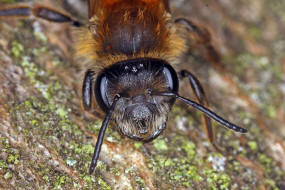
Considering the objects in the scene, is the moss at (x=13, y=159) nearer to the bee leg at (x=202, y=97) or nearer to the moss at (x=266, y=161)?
the bee leg at (x=202, y=97)

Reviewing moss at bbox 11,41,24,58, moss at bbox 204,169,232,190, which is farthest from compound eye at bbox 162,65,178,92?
moss at bbox 11,41,24,58

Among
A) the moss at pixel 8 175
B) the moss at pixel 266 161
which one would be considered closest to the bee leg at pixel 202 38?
the moss at pixel 266 161

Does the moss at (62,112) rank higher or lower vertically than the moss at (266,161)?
higher

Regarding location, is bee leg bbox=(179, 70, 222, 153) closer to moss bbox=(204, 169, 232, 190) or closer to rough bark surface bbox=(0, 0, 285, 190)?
rough bark surface bbox=(0, 0, 285, 190)

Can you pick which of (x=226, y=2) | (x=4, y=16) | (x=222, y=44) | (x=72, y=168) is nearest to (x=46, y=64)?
(x=4, y=16)

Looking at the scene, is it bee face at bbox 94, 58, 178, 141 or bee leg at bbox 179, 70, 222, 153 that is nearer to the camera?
bee face at bbox 94, 58, 178, 141

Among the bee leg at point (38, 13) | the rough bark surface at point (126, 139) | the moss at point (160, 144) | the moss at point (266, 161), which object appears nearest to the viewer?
the rough bark surface at point (126, 139)

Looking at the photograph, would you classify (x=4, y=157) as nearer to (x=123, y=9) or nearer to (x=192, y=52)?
(x=123, y=9)

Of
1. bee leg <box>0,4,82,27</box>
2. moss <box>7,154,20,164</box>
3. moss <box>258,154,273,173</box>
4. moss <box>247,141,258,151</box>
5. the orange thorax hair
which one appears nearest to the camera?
moss <box>7,154,20,164</box>
